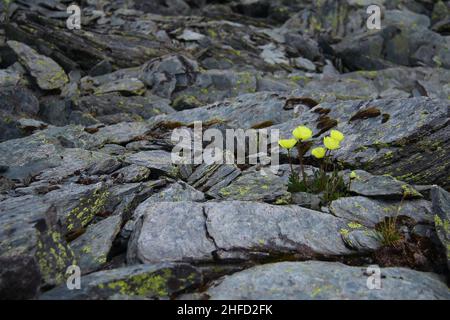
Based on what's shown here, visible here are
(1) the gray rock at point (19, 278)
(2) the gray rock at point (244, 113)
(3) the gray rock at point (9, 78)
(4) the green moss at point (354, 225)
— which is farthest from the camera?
(3) the gray rock at point (9, 78)

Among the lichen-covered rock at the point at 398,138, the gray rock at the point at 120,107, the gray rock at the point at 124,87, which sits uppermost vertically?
the lichen-covered rock at the point at 398,138

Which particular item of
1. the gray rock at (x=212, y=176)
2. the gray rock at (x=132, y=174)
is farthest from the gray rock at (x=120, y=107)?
the gray rock at (x=212, y=176)

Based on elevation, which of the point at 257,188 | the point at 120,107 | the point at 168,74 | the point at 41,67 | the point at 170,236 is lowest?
the point at 120,107

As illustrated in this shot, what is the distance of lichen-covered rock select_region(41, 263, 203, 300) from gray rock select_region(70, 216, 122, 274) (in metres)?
0.87

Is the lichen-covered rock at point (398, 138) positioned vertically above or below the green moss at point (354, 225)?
above

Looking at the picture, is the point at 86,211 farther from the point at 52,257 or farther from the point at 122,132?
the point at 122,132

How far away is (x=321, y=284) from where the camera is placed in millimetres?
6191

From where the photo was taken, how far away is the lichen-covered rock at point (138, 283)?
577cm

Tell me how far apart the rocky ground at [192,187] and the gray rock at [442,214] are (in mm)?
27

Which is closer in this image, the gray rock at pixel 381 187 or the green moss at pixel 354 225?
the green moss at pixel 354 225

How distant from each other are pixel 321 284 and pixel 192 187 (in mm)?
4653

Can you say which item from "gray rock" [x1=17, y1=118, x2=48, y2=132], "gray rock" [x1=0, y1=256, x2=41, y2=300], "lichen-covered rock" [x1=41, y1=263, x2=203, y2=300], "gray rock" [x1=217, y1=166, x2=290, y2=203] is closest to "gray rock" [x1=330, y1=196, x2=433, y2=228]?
"gray rock" [x1=217, y1=166, x2=290, y2=203]

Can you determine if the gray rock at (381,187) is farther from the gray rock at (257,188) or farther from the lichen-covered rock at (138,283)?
the lichen-covered rock at (138,283)

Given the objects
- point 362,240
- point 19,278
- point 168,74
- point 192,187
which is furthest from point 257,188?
point 168,74
